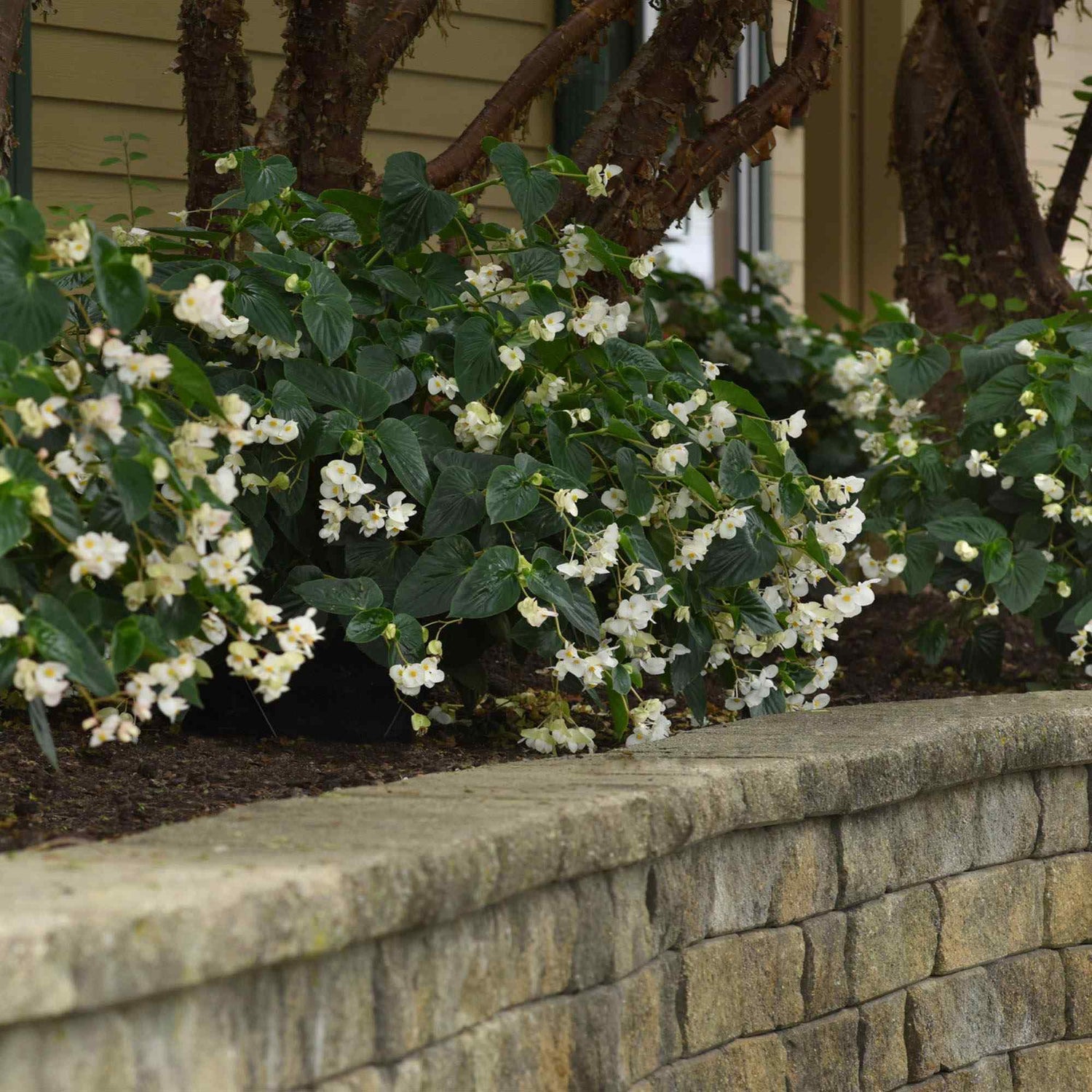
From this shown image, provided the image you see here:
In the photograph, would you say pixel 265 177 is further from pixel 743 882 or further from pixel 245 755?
pixel 743 882

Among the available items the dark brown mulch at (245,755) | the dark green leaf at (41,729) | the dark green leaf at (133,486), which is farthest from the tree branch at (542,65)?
the dark green leaf at (41,729)

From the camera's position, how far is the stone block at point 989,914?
2553 mm

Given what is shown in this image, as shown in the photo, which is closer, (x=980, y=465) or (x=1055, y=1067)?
(x=1055, y=1067)

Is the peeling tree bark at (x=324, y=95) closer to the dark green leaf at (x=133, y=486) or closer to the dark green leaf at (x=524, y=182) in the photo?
the dark green leaf at (x=524, y=182)

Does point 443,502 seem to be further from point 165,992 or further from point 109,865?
point 165,992

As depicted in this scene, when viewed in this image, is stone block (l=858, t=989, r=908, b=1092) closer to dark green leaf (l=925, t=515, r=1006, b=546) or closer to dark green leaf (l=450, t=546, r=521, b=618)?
dark green leaf (l=450, t=546, r=521, b=618)

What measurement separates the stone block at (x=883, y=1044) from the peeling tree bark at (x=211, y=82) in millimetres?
1872

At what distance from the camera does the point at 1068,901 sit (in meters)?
2.79

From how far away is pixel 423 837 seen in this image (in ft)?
5.26

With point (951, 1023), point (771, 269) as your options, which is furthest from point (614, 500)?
point (771, 269)

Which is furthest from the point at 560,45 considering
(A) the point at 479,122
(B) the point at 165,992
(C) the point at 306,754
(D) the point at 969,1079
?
(B) the point at 165,992

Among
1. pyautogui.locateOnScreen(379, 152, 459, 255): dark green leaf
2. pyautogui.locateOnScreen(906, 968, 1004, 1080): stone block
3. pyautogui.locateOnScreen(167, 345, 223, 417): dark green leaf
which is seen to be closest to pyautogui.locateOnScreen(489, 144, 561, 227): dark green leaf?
pyautogui.locateOnScreen(379, 152, 459, 255): dark green leaf

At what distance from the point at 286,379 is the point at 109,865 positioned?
1051mm

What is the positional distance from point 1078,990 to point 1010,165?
2.31 metres
